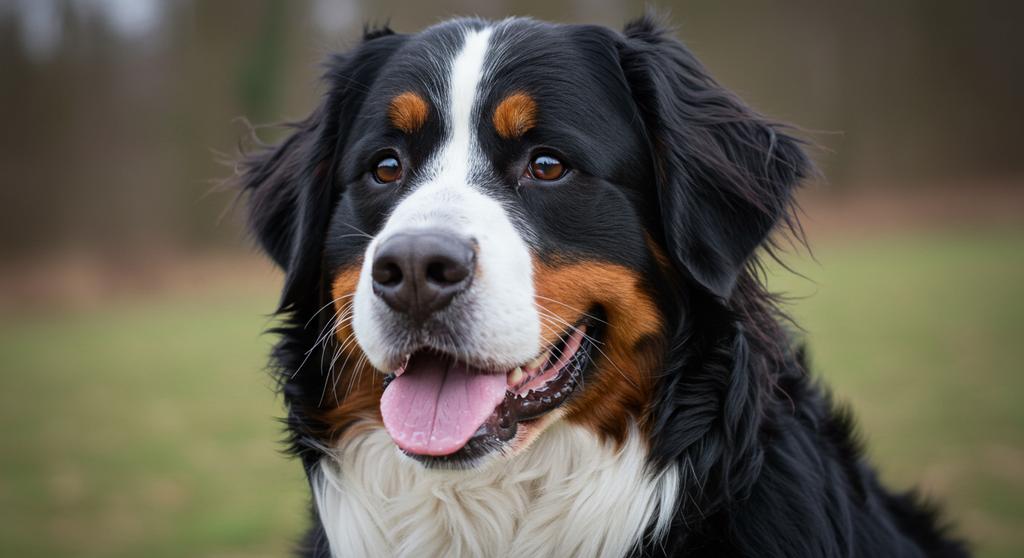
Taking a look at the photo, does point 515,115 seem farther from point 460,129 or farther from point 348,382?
point 348,382

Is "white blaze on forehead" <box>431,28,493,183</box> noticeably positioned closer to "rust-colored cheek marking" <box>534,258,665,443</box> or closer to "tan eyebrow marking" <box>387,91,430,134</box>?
"tan eyebrow marking" <box>387,91,430,134</box>

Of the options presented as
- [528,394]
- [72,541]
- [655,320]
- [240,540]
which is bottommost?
[72,541]

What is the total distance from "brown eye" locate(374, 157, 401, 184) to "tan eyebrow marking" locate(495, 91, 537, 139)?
41 cm

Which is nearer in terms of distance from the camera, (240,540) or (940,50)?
(240,540)

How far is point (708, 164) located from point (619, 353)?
71cm

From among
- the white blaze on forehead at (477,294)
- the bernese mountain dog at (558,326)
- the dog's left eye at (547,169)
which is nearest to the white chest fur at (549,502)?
the bernese mountain dog at (558,326)

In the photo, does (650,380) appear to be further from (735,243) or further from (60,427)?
(60,427)

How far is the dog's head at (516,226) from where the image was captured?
2.72m

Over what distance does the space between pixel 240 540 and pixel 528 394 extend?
450cm

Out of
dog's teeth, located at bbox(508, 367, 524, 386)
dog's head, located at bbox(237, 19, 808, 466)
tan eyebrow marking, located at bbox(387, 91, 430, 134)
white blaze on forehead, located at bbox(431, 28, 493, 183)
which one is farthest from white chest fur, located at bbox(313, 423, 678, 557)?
tan eyebrow marking, located at bbox(387, 91, 430, 134)

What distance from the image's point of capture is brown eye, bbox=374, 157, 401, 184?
3.20 m

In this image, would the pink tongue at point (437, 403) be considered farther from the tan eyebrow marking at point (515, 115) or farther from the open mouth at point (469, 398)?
the tan eyebrow marking at point (515, 115)

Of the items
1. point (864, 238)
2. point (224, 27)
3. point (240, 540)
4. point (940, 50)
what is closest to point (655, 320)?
point (240, 540)

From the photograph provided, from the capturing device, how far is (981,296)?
15.6 m
